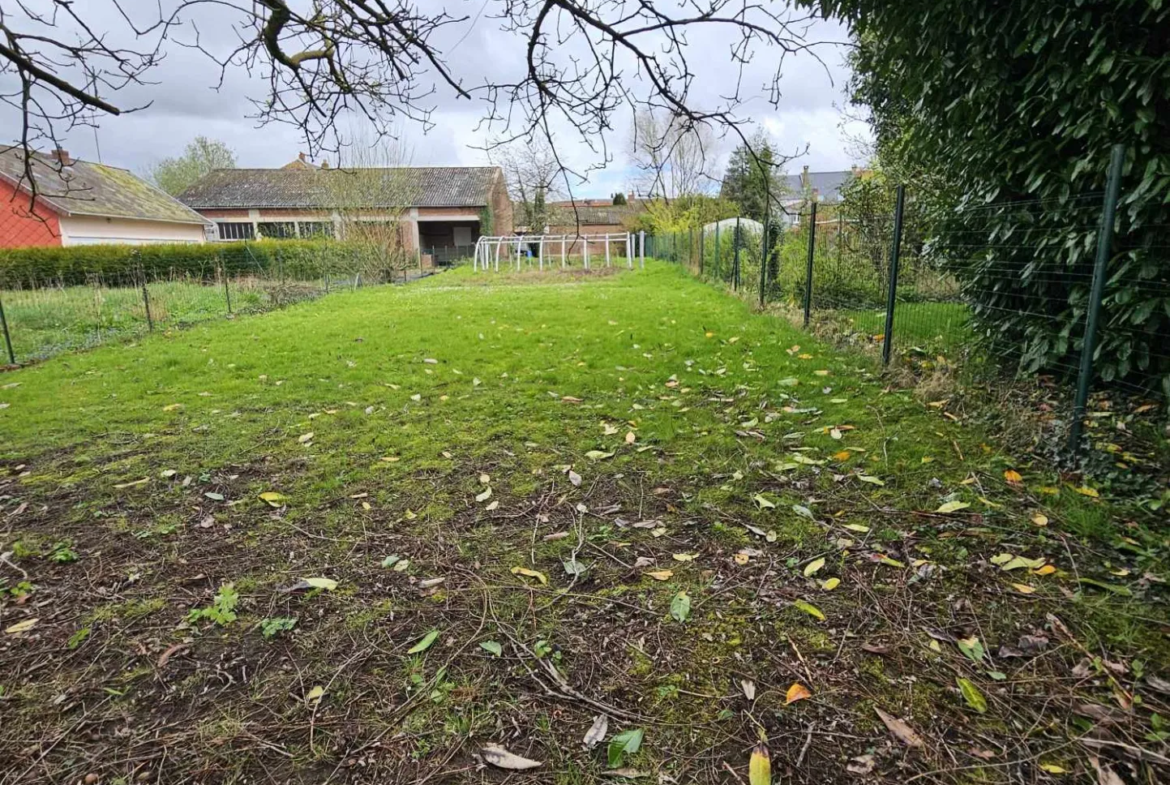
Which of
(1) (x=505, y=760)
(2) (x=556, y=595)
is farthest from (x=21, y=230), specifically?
(1) (x=505, y=760)

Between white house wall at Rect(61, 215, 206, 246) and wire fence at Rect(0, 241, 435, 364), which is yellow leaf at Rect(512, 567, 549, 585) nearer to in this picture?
wire fence at Rect(0, 241, 435, 364)

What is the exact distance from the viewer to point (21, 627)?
240cm

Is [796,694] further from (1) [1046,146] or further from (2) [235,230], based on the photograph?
(2) [235,230]

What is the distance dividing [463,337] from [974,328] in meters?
5.97

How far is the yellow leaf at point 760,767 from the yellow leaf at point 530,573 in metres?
1.12

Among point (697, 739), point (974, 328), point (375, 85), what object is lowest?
point (697, 739)

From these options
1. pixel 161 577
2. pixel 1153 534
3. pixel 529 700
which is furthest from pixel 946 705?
pixel 161 577

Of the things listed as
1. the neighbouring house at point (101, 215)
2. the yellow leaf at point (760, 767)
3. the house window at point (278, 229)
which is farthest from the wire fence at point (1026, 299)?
the house window at point (278, 229)

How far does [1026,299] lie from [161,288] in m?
15.6

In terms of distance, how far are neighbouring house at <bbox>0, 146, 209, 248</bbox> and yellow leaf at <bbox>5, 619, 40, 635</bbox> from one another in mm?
20974

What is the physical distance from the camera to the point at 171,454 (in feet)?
14.1

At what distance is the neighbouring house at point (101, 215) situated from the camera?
21.5m

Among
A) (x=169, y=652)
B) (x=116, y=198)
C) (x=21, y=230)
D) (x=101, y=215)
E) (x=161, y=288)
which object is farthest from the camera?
(x=116, y=198)

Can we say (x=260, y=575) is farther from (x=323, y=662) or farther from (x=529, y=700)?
(x=529, y=700)
